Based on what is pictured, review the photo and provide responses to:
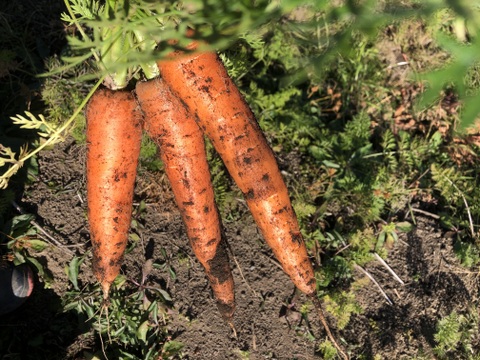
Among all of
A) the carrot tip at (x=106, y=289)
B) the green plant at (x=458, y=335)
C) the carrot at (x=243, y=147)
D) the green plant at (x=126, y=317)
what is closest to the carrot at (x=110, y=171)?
the carrot tip at (x=106, y=289)

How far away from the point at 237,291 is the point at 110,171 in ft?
2.66

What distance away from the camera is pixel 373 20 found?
3.26 ft

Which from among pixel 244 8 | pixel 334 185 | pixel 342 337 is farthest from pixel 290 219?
pixel 244 8

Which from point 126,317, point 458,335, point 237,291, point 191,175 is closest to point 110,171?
point 191,175

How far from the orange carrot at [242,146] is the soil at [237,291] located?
0.24 metres

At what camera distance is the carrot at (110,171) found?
1929 millimetres

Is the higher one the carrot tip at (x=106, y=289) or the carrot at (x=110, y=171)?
the carrot at (x=110, y=171)

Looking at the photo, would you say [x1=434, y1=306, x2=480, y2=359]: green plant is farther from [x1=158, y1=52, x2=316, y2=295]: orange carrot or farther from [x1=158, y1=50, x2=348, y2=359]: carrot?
[x1=158, y1=52, x2=316, y2=295]: orange carrot

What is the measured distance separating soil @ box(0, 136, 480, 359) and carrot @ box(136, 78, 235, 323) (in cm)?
16

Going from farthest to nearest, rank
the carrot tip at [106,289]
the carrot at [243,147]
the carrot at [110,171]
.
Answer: the carrot tip at [106,289], the carrot at [110,171], the carrot at [243,147]

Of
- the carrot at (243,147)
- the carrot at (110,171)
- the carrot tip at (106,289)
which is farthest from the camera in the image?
the carrot tip at (106,289)

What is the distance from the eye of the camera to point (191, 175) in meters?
2.04

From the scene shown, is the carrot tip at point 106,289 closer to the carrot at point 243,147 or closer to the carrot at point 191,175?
the carrot at point 191,175

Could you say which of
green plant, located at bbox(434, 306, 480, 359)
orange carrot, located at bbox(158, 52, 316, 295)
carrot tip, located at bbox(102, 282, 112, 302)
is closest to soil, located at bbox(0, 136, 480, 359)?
green plant, located at bbox(434, 306, 480, 359)
